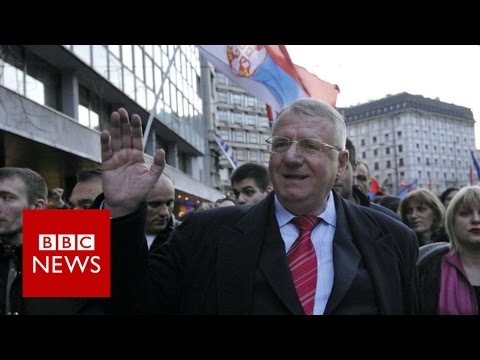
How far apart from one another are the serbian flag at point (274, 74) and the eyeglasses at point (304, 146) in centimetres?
601

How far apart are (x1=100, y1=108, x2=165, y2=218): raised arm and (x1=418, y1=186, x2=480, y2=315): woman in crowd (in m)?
1.68

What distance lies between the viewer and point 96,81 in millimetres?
16109

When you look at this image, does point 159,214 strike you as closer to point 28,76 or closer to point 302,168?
point 302,168

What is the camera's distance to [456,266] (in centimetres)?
314

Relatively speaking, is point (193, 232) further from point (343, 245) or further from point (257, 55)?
point (257, 55)

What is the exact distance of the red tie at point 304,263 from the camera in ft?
6.78

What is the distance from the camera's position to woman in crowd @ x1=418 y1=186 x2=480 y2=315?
9.66ft

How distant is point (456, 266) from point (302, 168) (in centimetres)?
141

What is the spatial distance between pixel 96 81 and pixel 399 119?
74.7 metres

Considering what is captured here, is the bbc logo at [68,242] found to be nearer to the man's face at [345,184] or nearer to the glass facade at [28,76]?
the man's face at [345,184]

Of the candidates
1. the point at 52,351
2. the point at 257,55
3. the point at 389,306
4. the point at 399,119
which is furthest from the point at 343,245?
the point at 399,119

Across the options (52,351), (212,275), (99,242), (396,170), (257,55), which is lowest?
(52,351)

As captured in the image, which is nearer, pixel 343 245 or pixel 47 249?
pixel 343 245

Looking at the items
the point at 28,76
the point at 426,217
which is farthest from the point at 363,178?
the point at 28,76
